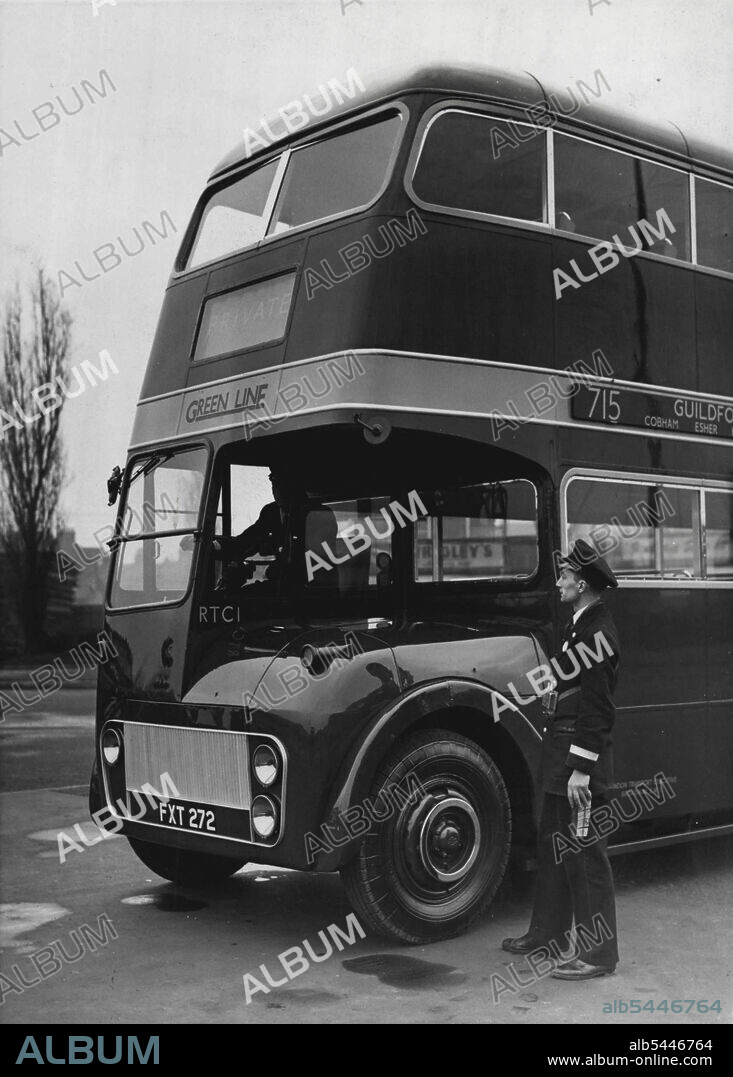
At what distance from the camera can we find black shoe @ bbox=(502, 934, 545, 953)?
5586 mm

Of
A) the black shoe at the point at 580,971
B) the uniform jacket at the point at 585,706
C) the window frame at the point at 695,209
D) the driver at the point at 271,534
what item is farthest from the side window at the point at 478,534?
the black shoe at the point at 580,971

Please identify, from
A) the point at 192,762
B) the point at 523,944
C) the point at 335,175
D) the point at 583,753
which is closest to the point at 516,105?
the point at 335,175

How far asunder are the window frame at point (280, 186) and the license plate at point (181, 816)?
3026 millimetres

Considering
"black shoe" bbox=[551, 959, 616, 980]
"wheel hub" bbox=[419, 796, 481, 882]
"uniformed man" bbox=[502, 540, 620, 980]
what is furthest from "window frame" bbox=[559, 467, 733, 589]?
"black shoe" bbox=[551, 959, 616, 980]

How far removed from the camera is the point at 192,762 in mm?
6094

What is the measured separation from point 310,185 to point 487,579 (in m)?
2.38

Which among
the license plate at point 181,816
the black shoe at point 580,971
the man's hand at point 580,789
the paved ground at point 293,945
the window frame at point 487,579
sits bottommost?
the paved ground at point 293,945

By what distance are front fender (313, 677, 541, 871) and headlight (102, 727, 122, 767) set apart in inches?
57.8

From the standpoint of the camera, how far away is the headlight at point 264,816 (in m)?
5.66

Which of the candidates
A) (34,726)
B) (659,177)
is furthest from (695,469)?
Answer: (34,726)

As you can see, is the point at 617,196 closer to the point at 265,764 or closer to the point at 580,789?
the point at 580,789

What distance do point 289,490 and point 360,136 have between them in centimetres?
199

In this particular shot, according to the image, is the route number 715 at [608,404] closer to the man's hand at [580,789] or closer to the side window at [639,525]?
the side window at [639,525]
